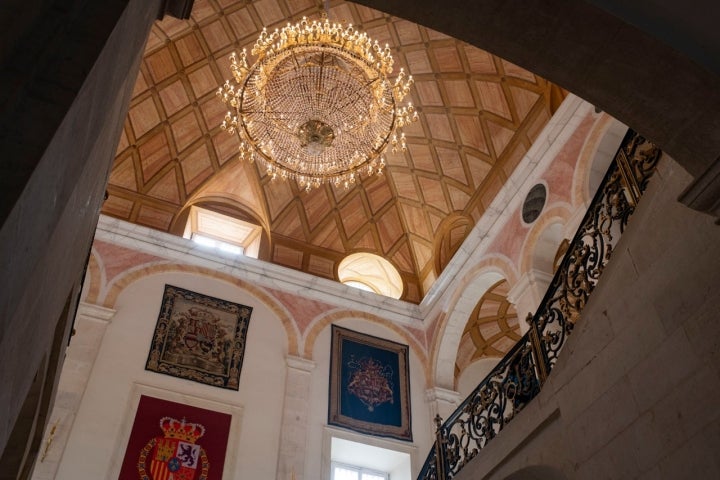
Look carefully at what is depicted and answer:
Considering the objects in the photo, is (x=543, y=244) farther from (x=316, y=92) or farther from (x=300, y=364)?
(x=300, y=364)

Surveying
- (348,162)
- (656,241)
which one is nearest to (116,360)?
(348,162)

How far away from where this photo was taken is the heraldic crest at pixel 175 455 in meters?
8.77

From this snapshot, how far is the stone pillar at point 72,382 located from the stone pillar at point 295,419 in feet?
9.94

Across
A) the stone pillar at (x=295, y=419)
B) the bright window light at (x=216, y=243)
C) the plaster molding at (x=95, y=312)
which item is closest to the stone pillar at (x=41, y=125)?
the stone pillar at (x=295, y=419)

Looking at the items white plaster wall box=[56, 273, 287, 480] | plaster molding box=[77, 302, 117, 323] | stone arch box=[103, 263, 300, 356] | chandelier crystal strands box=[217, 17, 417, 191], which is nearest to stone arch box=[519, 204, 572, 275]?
chandelier crystal strands box=[217, 17, 417, 191]

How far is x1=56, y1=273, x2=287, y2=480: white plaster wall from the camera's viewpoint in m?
8.66

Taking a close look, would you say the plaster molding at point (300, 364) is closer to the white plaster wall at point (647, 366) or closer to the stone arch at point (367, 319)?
the stone arch at point (367, 319)

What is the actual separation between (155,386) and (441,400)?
5.08m

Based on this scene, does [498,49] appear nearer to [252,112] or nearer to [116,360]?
[252,112]

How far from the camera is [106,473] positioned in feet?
27.7

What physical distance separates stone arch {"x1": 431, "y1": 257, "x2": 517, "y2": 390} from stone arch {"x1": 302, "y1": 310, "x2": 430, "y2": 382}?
297 mm

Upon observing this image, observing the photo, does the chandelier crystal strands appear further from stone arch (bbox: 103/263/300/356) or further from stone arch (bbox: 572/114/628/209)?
stone arch (bbox: 103/263/300/356)

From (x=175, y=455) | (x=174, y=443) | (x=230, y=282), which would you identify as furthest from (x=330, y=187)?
(x=175, y=455)

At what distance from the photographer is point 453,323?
470 inches
